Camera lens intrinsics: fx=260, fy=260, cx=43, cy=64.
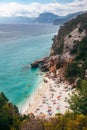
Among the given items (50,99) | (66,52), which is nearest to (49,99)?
(50,99)

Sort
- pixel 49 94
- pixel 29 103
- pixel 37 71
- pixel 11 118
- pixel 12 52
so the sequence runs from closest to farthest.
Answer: pixel 11 118
pixel 29 103
pixel 49 94
pixel 37 71
pixel 12 52

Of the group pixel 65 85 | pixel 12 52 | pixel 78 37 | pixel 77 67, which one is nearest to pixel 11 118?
pixel 65 85

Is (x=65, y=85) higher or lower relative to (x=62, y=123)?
lower

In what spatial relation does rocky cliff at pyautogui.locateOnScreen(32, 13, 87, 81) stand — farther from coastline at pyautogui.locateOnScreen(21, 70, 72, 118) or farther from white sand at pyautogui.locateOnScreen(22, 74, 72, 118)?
white sand at pyautogui.locateOnScreen(22, 74, 72, 118)

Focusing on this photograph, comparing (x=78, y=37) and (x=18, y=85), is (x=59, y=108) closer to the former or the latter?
(x=18, y=85)

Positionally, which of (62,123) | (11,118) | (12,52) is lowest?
(12,52)

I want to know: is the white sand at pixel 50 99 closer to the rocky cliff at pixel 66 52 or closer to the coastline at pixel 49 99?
the coastline at pixel 49 99

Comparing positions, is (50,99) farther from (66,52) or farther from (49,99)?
(66,52)

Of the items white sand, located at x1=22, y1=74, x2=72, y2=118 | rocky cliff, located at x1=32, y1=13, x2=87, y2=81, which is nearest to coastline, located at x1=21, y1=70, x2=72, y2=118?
white sand, located at x1=22, y1=74, x2=72, y2=118
